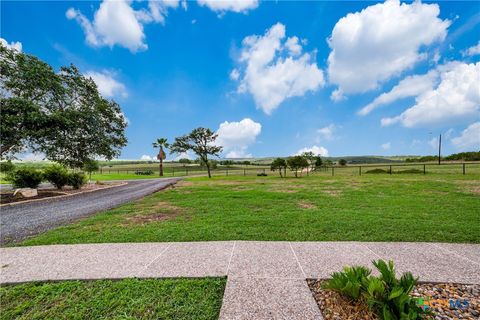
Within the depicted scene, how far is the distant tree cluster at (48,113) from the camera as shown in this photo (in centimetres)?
938

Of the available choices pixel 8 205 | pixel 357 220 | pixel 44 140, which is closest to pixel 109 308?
pixel 357 220

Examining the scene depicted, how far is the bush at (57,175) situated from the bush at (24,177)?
77 centimetres

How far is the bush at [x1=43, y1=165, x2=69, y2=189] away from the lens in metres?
12.6

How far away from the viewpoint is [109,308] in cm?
215

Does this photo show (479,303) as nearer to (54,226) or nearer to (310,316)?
(310,316)

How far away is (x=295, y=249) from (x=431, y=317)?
6.08 ft

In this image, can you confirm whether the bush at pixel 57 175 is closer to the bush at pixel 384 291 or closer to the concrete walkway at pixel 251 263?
the concrete walkway at pixel 251 263

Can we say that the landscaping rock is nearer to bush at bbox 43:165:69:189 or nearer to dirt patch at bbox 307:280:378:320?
bush at bbox 43:165:69:189

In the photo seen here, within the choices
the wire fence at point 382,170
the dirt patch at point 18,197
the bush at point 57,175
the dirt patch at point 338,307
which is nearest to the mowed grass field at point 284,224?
the dirt patch at point 338,307

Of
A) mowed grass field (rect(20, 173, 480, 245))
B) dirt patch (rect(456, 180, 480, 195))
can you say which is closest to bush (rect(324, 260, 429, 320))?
mowed grass field (rect(20, 173, 480, 245))

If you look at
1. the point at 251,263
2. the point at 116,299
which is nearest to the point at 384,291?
the point at 251,263

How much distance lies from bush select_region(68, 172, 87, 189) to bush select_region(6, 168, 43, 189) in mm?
1778

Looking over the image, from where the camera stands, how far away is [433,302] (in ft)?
7.10

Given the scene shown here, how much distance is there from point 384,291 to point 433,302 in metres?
0.77
